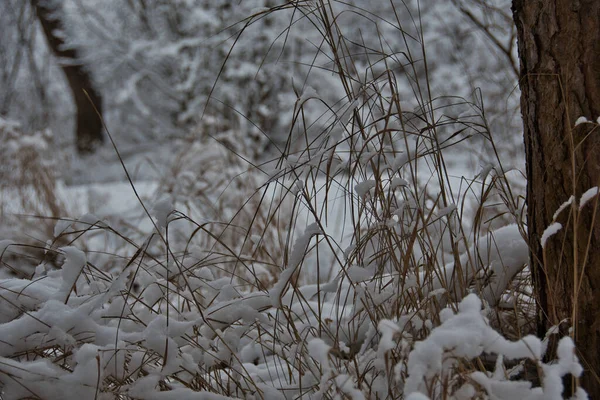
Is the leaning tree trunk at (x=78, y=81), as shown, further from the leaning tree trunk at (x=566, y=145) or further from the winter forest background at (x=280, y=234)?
the leaning tree trunk at (x=566, y=145)

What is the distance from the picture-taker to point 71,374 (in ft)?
2.93

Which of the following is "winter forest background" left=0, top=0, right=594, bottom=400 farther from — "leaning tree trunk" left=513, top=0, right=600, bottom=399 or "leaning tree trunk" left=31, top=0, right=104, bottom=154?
"leaning tree trunk" left=31, top=0, right=104, bottom=154

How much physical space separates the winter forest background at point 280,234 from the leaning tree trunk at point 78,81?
0.33 meters

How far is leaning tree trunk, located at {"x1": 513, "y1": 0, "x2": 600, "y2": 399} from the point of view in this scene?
0.89 metres

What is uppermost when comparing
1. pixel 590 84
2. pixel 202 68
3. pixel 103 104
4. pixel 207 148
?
pixel 103 104

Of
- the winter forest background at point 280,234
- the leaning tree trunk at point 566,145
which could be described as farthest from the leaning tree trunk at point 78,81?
the leaning tree trunk at point 566,145

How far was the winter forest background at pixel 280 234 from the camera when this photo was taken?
900 millimetres

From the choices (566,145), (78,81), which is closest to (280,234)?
(566,145)

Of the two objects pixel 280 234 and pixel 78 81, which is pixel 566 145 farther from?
pixel 78 81

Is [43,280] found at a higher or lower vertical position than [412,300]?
higher

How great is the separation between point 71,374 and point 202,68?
7.58 meters

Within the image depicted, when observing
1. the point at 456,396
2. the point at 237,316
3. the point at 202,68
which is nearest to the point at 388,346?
the point at 456,396

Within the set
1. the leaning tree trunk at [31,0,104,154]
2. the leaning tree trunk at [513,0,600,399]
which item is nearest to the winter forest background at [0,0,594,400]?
the leaning tree trunk at [513,0,600,399]

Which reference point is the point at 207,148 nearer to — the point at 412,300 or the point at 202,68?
the point at 412,300
